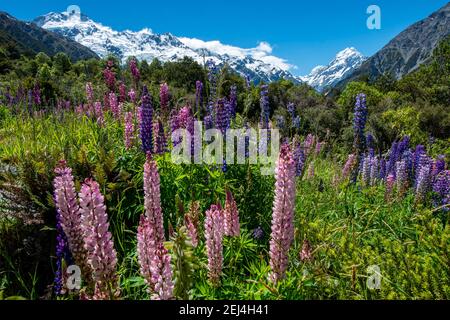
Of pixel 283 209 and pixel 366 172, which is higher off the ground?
pixel 366 172

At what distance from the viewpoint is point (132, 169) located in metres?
4.74

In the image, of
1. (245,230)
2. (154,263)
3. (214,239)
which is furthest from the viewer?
(245,230)

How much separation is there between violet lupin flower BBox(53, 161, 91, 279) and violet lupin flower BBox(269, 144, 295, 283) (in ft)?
4.41

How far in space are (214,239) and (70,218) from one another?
1047 mm

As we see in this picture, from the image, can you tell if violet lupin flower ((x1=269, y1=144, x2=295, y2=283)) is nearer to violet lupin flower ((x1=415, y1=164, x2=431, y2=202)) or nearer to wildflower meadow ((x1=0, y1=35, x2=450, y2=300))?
wildflower meadow ((x1=0, y1=35, x2=450, y2=300))

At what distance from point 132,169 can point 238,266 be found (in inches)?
75.4

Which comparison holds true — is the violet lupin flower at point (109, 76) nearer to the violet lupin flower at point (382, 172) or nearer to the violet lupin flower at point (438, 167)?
the violet lupin flower at point (382, 172)

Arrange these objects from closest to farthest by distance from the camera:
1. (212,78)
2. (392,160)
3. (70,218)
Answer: (70,218), (212,78), (392,160)

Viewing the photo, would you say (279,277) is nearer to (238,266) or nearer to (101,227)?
(238,266)

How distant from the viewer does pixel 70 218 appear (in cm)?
250

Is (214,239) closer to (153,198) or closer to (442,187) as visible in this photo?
(153,198)

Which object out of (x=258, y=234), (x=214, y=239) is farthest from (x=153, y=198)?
(x=258, y=234)

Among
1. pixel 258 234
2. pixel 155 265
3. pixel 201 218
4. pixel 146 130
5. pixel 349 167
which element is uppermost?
pixel 146 130
